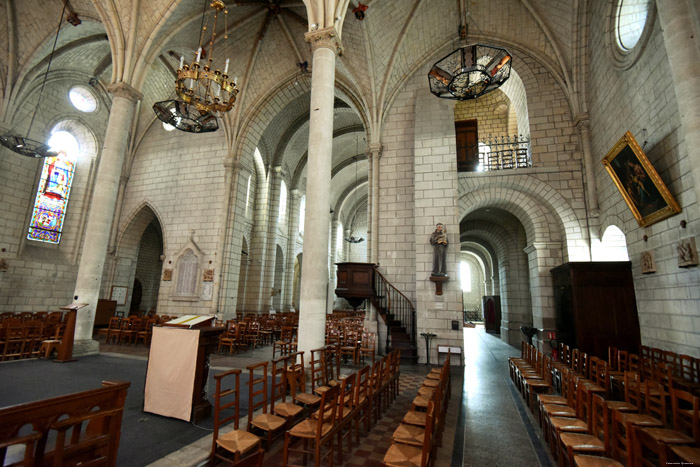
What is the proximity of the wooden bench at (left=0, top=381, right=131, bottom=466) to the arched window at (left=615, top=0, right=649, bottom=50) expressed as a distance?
10095mm

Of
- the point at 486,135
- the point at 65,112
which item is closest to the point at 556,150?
the point at 486,135

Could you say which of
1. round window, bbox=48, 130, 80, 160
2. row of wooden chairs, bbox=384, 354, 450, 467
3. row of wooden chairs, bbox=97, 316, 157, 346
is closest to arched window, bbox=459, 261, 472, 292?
row of wooden chairs, bbox=97, 316, 157, 346

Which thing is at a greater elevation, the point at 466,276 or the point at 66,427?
the point at 466,276

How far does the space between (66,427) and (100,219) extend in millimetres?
7739

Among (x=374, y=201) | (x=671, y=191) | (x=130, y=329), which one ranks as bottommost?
(x=130, y=329)

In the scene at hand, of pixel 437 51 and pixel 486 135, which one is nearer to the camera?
pixel 437 51

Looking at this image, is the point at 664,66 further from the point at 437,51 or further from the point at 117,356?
the point at 117,356

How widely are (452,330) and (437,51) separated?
8965 millimetres

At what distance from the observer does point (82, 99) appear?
13.1 meters

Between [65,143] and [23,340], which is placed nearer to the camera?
[23,340]

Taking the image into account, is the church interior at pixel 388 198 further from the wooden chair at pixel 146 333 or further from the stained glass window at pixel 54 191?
the wooden chair at pixel 146 333

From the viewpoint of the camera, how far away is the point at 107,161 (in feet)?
27.0

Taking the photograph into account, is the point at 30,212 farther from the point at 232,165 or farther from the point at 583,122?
the point at 583,122

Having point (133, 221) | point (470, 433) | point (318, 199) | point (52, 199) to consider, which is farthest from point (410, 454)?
point (52, 199)
